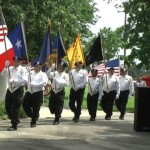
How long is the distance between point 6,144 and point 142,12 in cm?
1139

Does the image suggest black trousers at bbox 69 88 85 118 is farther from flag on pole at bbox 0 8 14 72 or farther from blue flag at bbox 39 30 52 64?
blue flag at bbox 39 30 52 64

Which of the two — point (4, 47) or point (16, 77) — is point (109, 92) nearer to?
point (4, 47)

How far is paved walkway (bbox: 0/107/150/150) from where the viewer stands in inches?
414

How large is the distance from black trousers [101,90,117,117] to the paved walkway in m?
1.27

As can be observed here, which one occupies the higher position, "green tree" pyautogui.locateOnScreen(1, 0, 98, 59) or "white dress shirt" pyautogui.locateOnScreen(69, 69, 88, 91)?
"green tree" pyautogui.locateOnScreen(1, 0, 98, 59)

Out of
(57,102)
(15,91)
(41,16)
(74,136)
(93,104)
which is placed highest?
(41,16)

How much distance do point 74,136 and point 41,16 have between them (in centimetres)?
1994

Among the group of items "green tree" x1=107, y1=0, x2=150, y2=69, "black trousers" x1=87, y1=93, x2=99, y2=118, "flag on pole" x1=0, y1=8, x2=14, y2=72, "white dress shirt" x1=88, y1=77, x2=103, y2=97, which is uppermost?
"green tree" x1=107, y1=0, x2=150, y2=69

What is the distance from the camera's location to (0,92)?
1867 centimetres

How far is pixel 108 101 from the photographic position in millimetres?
17453

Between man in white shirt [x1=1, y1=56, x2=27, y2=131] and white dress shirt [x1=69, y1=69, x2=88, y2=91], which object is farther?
white dress shirt [x1=69, y1=69, x2=88, y2=91]

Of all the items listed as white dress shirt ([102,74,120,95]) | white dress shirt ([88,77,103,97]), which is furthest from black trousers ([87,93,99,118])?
white dress shirt ([102,74,120,95])

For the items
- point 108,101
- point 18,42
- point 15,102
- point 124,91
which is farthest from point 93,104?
point 15,102

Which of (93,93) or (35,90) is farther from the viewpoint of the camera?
(93,93)
